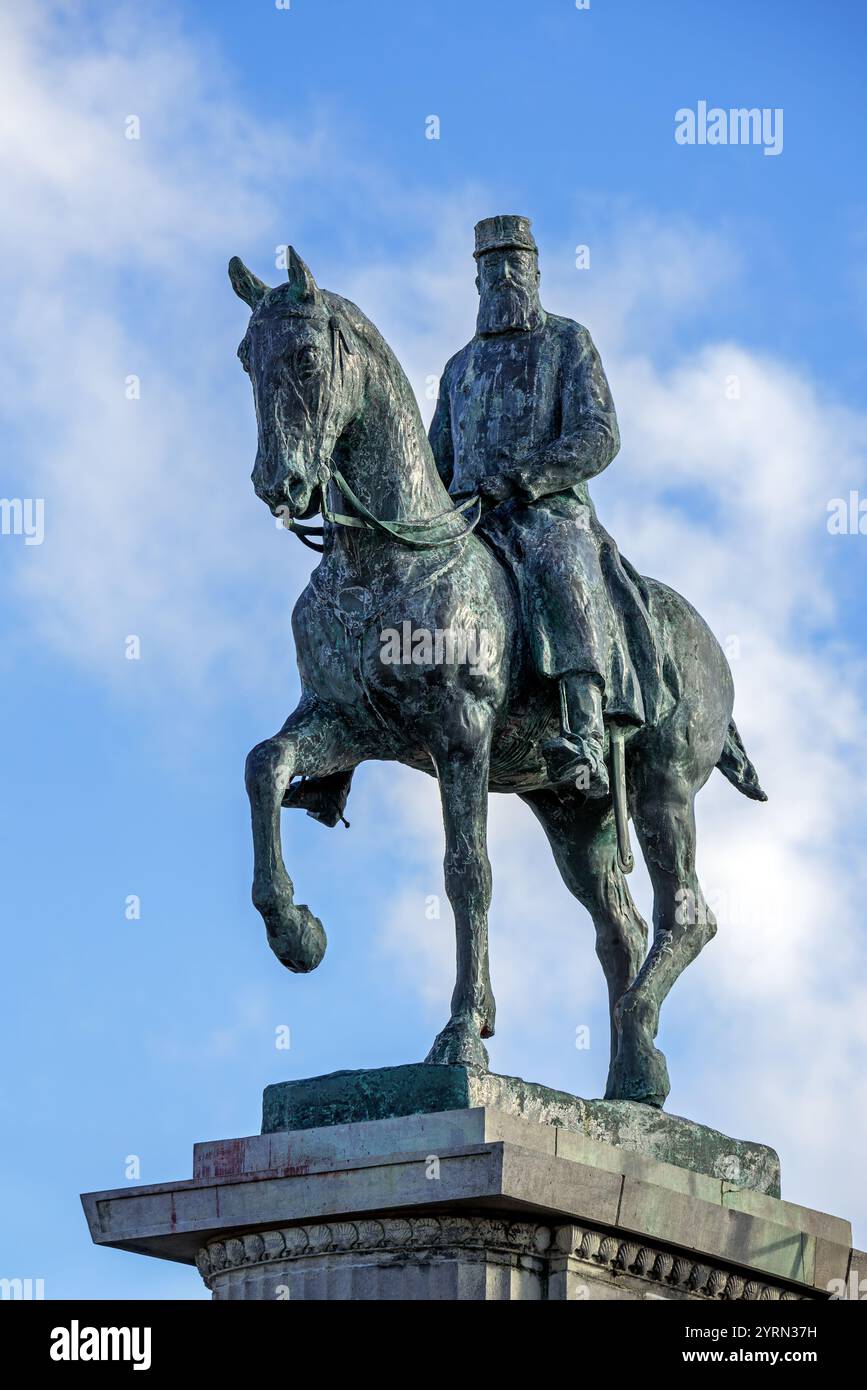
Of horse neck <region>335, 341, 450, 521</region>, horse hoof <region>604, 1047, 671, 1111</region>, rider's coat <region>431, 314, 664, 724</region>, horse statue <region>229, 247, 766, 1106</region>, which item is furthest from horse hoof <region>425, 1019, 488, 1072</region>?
horse neck <region>335, 341, 450, 521</region>

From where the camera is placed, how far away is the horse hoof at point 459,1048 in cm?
1183

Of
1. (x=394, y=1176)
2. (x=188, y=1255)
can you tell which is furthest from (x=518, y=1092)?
(x=188, y=1255)

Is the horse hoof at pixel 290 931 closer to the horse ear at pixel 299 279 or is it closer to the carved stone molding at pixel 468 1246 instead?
the carved stone molding at pixel 468 1246

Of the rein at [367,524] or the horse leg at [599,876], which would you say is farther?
the horse leg at [599,876]

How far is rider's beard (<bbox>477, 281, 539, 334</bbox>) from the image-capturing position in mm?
13828

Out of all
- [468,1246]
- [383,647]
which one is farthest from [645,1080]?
[383,647]

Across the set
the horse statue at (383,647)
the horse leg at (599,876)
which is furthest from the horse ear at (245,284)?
the horse leg at (599,876)

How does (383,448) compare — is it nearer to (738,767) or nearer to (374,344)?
(374,344)

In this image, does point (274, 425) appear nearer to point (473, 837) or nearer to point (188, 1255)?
point (473, 837)

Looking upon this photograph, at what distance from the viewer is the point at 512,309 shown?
13828 millimetres

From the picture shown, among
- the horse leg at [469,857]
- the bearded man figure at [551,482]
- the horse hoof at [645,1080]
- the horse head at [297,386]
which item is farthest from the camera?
the horse hoof at [645,1080]

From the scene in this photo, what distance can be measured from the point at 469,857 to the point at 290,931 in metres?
0.92

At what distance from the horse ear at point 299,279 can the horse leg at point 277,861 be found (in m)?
2.05

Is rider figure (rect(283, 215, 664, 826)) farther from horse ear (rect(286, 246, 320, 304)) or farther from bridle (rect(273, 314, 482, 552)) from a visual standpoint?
horse ear (rect(286, 246, 320, 304))
